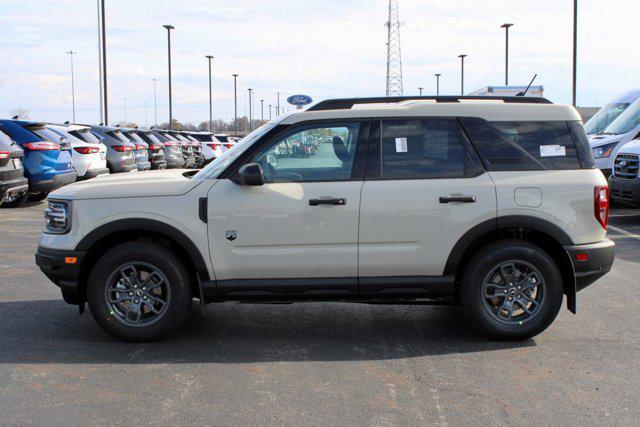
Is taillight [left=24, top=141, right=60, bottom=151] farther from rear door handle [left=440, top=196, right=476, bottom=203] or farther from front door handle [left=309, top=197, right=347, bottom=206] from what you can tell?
rear door handle [left=440, top=196, right=476, bottom=203]

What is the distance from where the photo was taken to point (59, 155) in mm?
14211

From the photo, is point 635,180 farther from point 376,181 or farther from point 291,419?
point 291,419

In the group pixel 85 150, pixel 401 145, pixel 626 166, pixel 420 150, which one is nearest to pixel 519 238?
pixel 420 150

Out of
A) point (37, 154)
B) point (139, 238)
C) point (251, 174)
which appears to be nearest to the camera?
point (251, 174)

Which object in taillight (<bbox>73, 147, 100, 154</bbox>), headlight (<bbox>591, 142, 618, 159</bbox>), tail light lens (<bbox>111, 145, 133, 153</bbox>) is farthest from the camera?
tail light lens (<bbox>111, 145, 133, 153</bbox>)

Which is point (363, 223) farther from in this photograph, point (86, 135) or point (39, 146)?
point (86, 135)

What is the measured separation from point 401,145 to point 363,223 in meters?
0.70

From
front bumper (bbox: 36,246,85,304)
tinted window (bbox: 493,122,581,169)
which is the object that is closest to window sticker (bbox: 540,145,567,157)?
tinted window (bbox: 493,122,581,169)

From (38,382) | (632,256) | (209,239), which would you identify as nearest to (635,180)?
(632,256)

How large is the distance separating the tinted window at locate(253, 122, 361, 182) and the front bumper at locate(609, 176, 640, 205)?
781cm

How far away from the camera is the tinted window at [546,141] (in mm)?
5434

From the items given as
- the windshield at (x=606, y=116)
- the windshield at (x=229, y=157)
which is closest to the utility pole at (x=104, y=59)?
the windshield at (x=606, y=116)

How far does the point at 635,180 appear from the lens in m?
11.5

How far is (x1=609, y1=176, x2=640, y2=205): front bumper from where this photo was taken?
11.6 meters
